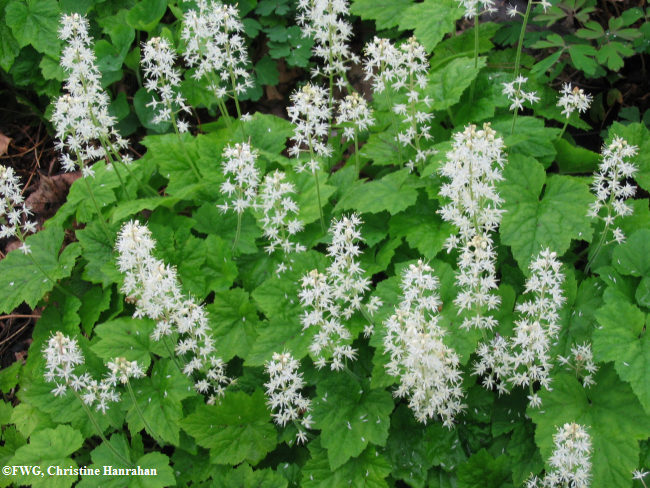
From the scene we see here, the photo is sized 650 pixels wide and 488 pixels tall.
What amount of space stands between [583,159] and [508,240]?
1.13m

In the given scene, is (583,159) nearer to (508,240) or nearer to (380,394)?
(508,240)

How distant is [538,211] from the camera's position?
3.41m

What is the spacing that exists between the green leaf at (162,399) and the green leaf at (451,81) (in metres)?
2.33

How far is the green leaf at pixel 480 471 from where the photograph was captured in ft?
9.31

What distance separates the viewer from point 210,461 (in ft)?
10.2

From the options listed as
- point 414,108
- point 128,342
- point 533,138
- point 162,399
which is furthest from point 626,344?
point 128,342

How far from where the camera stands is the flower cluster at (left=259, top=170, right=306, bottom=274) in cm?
325

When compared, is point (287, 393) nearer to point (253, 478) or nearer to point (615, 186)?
point (253, 478)

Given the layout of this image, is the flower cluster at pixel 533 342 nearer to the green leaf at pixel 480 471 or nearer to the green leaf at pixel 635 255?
the green leaf at pixel 480 471

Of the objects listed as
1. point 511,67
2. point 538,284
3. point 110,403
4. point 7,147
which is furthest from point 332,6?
point 7,147

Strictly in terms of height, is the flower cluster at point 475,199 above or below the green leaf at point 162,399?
above

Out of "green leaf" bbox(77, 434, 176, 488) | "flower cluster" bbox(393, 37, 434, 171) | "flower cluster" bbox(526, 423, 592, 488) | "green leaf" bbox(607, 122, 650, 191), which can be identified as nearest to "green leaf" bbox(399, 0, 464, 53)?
"flower cluster" bbox(393, 37, 434, 171)

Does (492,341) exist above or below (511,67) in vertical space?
below

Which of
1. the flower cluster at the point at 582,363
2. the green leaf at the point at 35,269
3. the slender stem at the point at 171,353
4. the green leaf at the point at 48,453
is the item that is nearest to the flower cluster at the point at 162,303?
the slender stem at the point at 171,353
